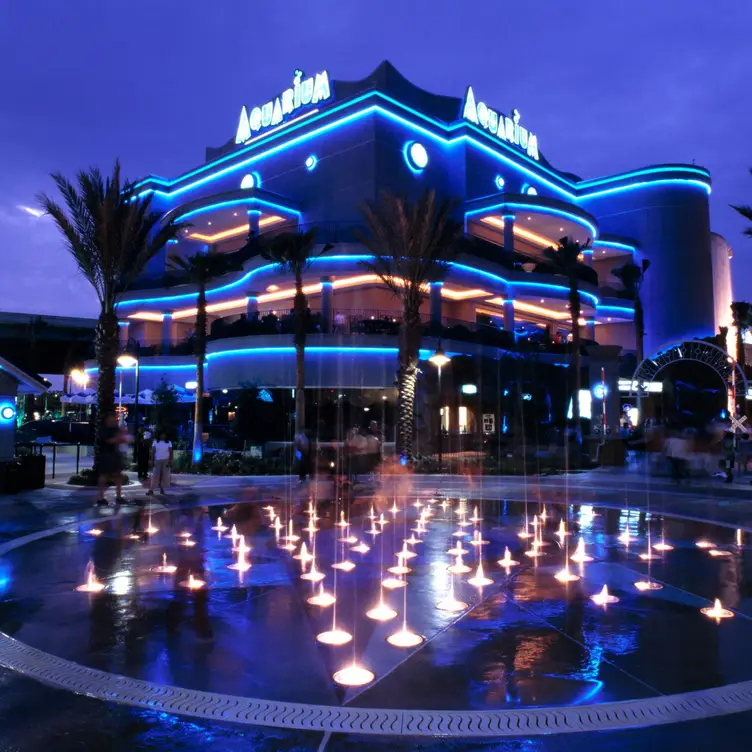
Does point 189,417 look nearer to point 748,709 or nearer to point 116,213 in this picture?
point 116,213

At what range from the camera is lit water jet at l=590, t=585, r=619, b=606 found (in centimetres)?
716

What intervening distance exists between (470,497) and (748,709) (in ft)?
43.0

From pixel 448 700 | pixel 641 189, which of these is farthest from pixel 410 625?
pixel 641 189

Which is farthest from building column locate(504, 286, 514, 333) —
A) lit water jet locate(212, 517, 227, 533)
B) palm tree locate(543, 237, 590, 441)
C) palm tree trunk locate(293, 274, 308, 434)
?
lit water jet locate(212, 517, 227, 533)

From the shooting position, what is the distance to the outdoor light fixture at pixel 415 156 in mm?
44188

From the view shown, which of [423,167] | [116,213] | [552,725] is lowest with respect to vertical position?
[552,725]

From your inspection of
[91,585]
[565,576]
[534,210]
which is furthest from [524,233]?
[91,585]

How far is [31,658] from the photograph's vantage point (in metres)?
5.34

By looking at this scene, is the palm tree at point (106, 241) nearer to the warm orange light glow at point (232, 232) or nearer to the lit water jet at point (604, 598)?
the lit water jet at point (604, 598)

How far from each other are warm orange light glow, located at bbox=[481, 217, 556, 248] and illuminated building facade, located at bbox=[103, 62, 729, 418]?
0.66 feet

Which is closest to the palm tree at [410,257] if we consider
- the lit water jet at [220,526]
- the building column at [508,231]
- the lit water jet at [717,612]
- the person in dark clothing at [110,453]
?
the person in dark clothing at [110,453]

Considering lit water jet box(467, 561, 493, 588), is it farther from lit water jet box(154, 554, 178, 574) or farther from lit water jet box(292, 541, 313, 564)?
lit water jet box(154, 554, 178, 574)

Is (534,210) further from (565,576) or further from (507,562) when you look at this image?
(565,576)

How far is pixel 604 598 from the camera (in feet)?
23.9
